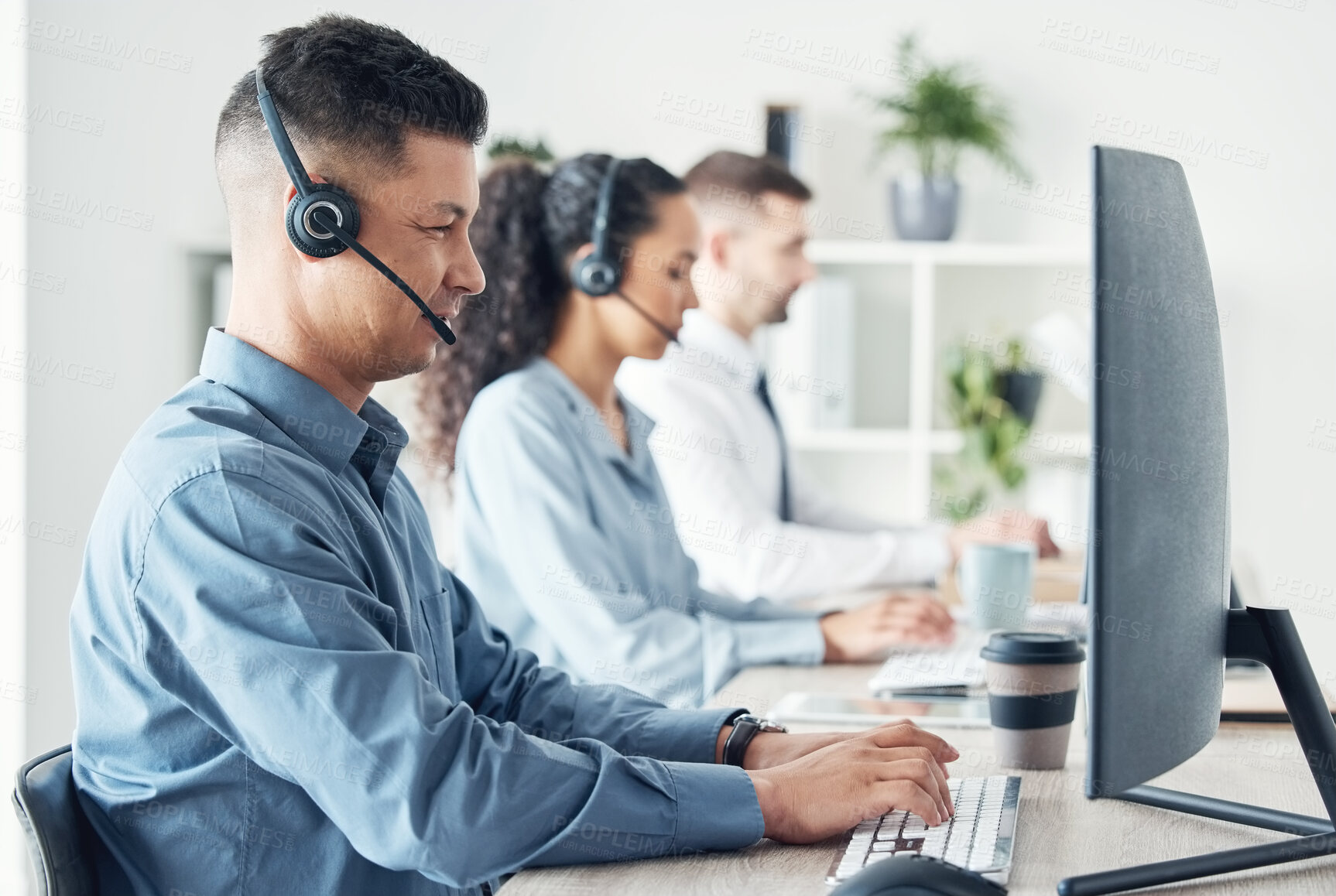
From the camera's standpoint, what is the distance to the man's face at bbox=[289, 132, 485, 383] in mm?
1011

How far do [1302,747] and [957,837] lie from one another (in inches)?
10.5

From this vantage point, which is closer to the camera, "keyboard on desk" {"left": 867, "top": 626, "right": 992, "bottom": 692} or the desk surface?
the desk surface

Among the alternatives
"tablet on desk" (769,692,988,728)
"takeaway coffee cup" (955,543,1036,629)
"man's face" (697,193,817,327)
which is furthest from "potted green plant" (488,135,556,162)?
"tablet on desk" (769,692,988,728)

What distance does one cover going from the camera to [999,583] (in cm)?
177

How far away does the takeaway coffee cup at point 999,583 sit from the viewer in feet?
5.77

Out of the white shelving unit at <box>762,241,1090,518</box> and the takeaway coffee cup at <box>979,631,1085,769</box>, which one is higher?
the white shelving unit at <box>762,241,1090,518</box>

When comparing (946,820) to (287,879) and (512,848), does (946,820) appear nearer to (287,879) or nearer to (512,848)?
(512,848)

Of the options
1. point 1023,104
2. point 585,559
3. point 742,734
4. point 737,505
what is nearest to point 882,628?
point 585,559

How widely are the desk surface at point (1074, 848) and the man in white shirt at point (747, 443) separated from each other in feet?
3.46

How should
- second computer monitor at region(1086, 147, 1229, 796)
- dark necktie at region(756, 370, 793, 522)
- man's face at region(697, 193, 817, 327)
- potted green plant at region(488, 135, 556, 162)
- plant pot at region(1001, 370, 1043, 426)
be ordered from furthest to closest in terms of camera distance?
1. plant pot at region(1001, 370, 1043, 426)
2. potted green plant at region(488, 135, 556, 162)
3. man's face at region(697, 193, 817, 327)
4. dark necktie at region(756, 370, 793, 522)
5. second computer monitor at region(1086, 147, 1229, 796)

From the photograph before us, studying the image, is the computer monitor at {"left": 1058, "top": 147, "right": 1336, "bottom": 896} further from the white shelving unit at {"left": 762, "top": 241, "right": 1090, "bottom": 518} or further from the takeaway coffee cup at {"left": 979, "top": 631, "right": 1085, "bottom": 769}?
the white shelving unit at {"left": 762, "top": 241, "right": 1090, "bottom": 518}

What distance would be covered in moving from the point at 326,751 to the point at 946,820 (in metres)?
0.45

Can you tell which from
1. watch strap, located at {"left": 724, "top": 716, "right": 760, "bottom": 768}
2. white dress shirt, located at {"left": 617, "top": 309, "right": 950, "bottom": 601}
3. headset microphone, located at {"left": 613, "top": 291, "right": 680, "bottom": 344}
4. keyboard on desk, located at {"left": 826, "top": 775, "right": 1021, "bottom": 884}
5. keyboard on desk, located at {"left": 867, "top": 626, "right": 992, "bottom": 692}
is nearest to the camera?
keyboard on desk, located at {"left": 826, "top": 775, "right": 1021, "bottom": 884}

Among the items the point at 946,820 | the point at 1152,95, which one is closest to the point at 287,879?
the point at 946,820
